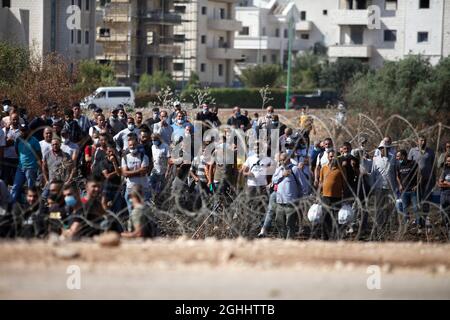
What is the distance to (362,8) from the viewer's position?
3159 inches

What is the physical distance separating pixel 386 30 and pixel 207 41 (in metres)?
13.3

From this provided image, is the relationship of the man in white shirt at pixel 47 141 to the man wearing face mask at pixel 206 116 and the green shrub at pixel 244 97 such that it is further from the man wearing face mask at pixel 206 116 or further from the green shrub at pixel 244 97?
the green shrub at pixel 244 97

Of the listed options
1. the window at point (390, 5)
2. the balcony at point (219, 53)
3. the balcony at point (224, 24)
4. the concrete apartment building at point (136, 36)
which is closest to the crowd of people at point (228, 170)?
the concrete apartment building at point (136, 36)

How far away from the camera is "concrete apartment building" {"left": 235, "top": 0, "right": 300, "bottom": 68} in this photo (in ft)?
293

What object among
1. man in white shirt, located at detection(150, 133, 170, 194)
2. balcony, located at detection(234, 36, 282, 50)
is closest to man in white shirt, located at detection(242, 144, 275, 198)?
man in white shirt, located at detection(150, 133, 170, 194)

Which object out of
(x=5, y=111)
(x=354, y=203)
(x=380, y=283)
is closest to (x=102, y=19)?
(x=5, y=111)

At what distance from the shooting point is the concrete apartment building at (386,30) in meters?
73.8

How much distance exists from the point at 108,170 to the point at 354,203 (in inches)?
145

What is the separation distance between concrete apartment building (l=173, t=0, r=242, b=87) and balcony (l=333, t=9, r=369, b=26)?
755 cm

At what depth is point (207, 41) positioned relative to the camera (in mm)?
79062

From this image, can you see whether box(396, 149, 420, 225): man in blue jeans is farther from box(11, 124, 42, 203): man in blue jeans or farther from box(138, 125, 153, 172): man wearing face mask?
box(11, 124, 42, 203): man in blue jeans

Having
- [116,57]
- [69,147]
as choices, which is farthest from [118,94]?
[69,147]

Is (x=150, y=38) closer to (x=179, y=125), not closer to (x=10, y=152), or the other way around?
(x=179, y=125)
